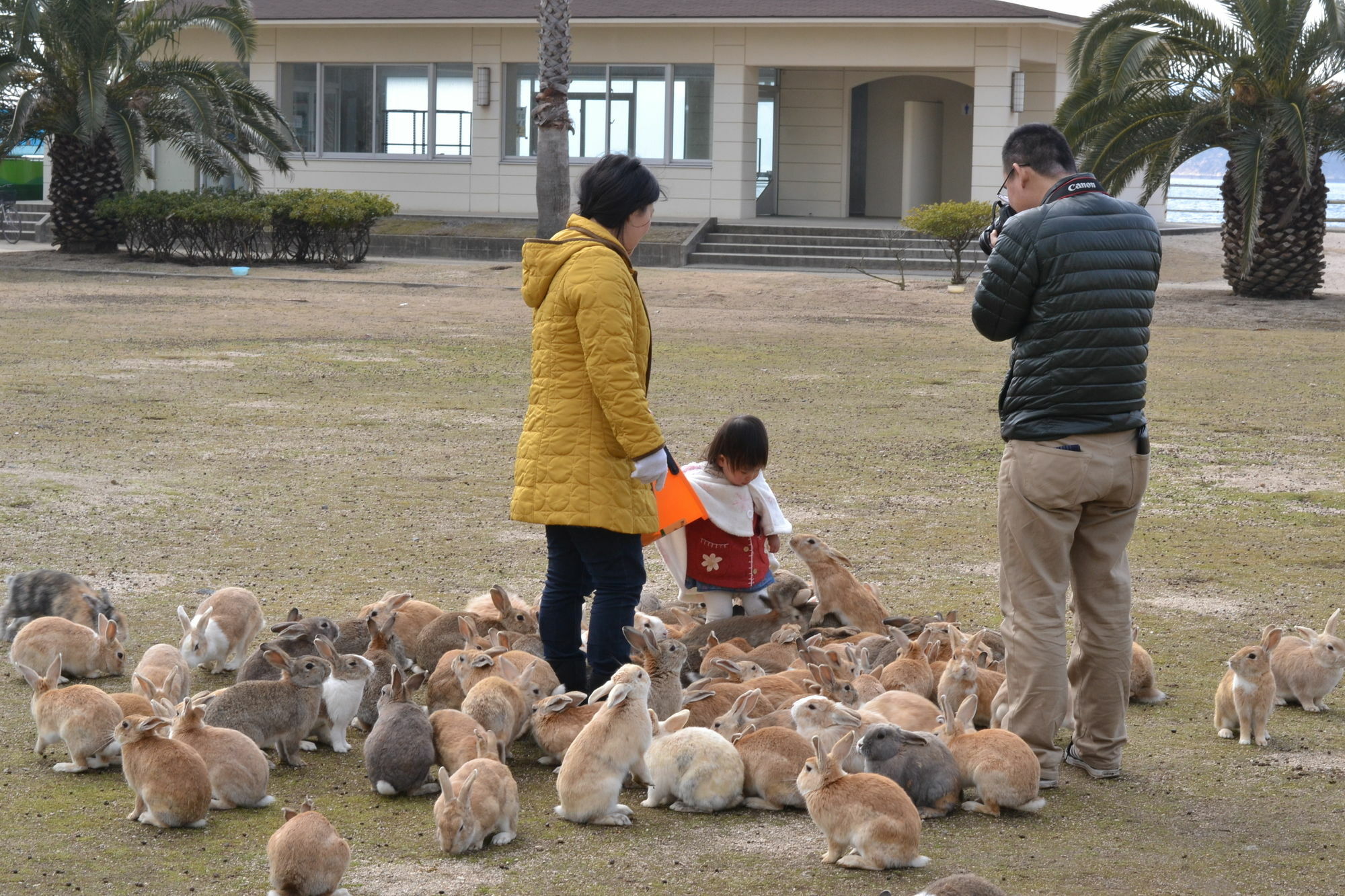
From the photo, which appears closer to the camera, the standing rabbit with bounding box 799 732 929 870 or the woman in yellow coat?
the standing rabbit with bounding box 799 732 929 870

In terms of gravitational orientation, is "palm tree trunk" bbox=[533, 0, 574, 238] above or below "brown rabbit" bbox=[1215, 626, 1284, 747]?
above

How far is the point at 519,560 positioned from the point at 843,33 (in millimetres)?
27800

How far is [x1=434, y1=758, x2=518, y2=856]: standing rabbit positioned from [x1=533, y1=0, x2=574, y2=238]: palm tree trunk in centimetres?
2236

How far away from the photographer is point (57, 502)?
9320 millimetres

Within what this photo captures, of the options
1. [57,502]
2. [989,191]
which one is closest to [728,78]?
[989,191]

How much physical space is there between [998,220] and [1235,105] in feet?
67.6

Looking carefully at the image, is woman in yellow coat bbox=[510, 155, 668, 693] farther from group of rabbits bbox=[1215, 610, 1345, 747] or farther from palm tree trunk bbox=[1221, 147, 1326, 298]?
palm tree trunk bbox=[1221, 147, 1326, 298]

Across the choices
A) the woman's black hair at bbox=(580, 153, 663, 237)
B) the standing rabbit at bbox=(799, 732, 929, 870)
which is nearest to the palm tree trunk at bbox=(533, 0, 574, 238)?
the woman's black hair at bbox=(580, 153, 663, 237)

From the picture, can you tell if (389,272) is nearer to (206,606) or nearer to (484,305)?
(484,305)

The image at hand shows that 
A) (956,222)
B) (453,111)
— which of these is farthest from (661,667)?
(453,111)

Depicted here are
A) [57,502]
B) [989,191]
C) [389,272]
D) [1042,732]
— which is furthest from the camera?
[989,191]

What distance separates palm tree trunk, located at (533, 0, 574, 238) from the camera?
26000 millimetres

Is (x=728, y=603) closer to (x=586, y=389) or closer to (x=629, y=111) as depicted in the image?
(x=586, y=389)

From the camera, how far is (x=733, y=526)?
6.91 meters
